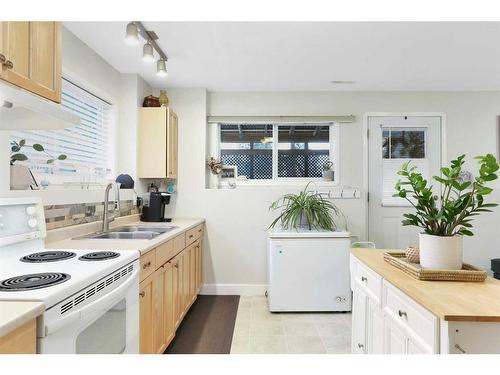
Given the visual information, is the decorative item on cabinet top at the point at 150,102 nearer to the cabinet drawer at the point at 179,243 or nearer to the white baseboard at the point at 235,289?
the cabinet drawer at the point at 179,243

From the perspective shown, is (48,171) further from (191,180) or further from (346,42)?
(346,42)

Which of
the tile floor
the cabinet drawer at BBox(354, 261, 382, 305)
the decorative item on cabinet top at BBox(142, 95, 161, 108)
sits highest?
the decorative item on cabinet top at BBox(142, 95, 161, 108)

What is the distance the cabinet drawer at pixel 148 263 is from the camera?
1.65 m

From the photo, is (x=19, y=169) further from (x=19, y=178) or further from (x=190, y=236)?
(x=190, y=236)

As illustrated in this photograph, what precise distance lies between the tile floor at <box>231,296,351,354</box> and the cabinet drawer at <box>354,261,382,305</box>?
845mm

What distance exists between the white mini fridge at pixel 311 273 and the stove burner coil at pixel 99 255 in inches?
68.9

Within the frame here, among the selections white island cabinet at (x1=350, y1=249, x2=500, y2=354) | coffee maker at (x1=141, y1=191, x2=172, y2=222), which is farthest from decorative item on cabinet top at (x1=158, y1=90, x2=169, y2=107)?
white island cabinet at (x1=350, y1=249, x2=500, y2=354)

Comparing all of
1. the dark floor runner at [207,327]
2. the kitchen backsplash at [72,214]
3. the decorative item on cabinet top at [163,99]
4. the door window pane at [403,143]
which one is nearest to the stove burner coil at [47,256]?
the kitchen backsplash at [72,214]

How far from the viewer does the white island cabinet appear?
0.88 meters

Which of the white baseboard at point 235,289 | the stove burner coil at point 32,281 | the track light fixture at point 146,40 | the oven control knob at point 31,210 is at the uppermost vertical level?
the track light fixture at point 146,40

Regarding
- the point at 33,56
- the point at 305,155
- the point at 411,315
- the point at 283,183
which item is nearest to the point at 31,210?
the point at 33,56

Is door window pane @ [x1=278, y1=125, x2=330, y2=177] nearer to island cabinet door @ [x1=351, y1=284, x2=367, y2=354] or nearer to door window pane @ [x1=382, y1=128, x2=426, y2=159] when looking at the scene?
door window pane @ [x1=382, y1=128, x2=426, y2=159]

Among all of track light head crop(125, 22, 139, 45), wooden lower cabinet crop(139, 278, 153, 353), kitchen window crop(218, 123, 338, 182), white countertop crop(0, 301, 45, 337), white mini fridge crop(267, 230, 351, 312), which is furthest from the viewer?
kitchen window crop(218, 123, 338, 182)

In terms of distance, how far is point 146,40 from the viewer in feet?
7.82
